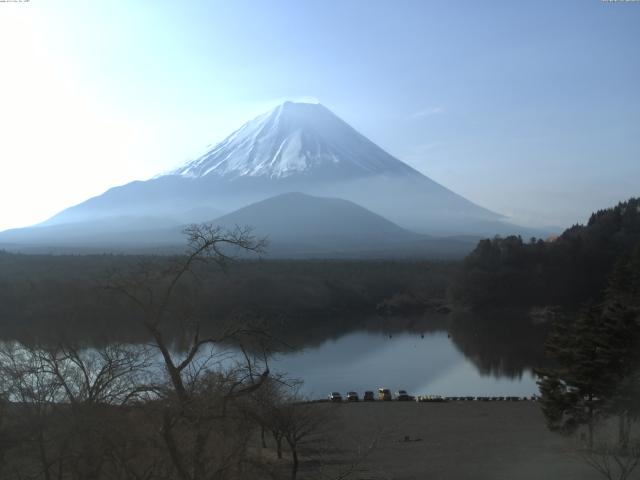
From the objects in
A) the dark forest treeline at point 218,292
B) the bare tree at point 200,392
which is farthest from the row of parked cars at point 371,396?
the bare tree at point 200,392

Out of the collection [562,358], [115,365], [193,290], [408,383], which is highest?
[193,290]

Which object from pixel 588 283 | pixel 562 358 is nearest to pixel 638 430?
Answer: pixel 562 358

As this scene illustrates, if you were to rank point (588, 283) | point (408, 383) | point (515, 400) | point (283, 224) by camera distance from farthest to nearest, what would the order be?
point (283, 224) < point (588, 283) < point (408, 383) < point (515, 400)

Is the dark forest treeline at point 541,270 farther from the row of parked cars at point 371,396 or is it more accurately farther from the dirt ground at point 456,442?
the dirt ground at point 456,442

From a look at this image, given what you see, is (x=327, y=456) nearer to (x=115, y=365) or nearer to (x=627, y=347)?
(x=627, y=347)

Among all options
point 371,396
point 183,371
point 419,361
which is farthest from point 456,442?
point 419,361

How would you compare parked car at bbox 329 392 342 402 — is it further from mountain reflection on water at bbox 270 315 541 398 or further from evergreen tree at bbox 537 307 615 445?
evergreen tree at bbox 537 307 615 445

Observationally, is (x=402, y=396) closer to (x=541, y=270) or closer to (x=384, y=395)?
(x=384, y=395)
